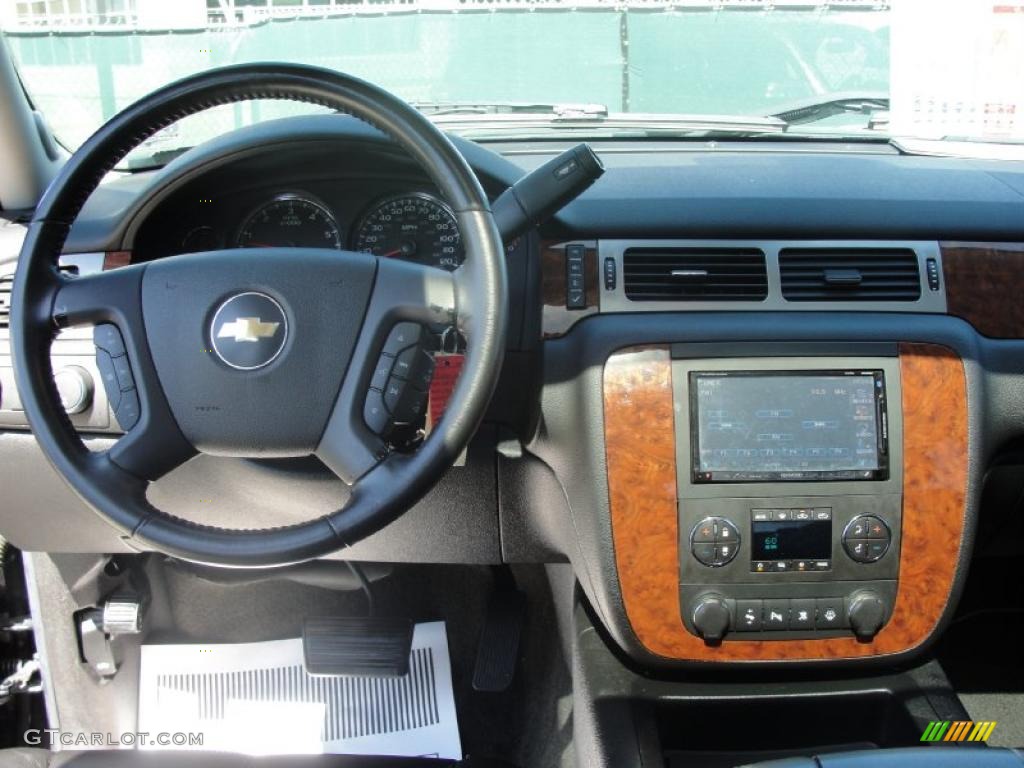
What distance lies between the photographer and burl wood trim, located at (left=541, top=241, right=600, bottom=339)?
5.61 feet

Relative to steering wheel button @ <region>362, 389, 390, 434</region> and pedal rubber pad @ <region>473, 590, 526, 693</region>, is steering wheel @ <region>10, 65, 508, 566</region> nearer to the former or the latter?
steering wheel button @ <region>362, 389, 390, 434</region>

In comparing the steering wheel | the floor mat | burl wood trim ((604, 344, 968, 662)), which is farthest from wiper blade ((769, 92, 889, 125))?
the floor mat

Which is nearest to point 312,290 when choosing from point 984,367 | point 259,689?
point 984,367

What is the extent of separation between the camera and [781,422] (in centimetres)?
168

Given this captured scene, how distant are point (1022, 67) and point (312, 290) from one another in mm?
1460

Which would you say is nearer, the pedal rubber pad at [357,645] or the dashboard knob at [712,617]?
the dashboard knob at [712,617]

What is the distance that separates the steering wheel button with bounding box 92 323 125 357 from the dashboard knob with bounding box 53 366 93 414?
42 cm

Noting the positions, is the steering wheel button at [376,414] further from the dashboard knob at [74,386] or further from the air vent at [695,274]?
the dashboard knob at [74,386]

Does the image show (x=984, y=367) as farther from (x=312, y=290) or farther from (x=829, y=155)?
(x=312, y=290)

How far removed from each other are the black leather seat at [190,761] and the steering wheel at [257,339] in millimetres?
786

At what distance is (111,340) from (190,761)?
39.3 inches

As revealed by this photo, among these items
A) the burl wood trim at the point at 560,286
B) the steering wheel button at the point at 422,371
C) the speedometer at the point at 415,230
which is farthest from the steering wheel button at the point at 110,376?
the burl wood trim at the point at 560,286

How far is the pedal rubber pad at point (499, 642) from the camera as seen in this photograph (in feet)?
7.46

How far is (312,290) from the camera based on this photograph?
55.3 inches
